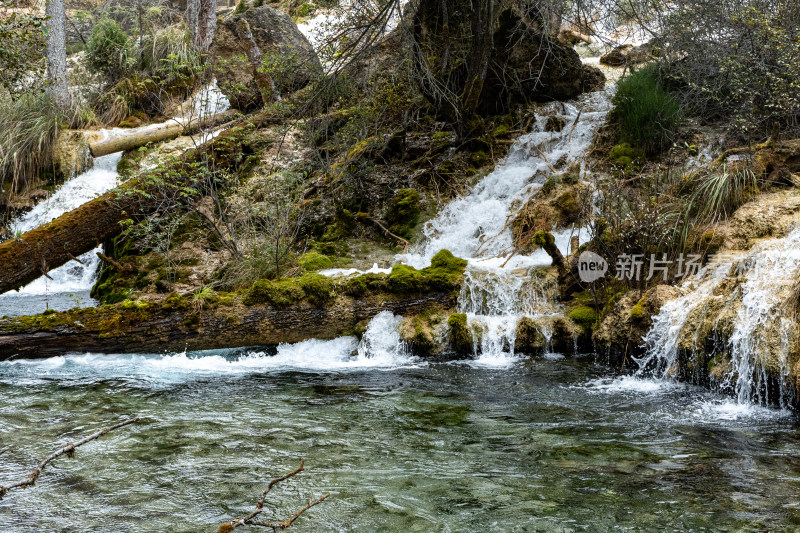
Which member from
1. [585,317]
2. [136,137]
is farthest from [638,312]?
[136,137]

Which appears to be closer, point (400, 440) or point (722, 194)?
point (400, 440)

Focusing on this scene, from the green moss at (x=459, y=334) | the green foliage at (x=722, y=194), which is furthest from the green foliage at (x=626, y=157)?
the green moss at (x=459, y=334)

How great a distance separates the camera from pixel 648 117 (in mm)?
9914

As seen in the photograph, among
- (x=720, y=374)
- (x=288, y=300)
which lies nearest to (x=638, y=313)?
(x=720, y=374)

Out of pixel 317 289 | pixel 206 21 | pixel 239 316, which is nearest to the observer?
pixel 239 316

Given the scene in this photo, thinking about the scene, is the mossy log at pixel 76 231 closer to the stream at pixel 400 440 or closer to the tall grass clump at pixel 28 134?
the stream at pixel 400 440

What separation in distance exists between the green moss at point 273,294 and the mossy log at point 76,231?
2.25 meters

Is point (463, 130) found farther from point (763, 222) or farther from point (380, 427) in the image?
point (380, 427)

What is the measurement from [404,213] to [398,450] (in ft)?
21.9

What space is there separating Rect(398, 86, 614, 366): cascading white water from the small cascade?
160 centimetres

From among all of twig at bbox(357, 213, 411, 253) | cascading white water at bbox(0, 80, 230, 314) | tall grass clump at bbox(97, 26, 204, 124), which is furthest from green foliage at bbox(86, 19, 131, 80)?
twig at bbox(357, 213, 411, 253)

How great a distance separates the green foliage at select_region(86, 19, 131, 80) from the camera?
15086 millimetres

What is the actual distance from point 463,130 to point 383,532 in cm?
935

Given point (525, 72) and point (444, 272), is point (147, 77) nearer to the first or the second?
point (525, 72)
